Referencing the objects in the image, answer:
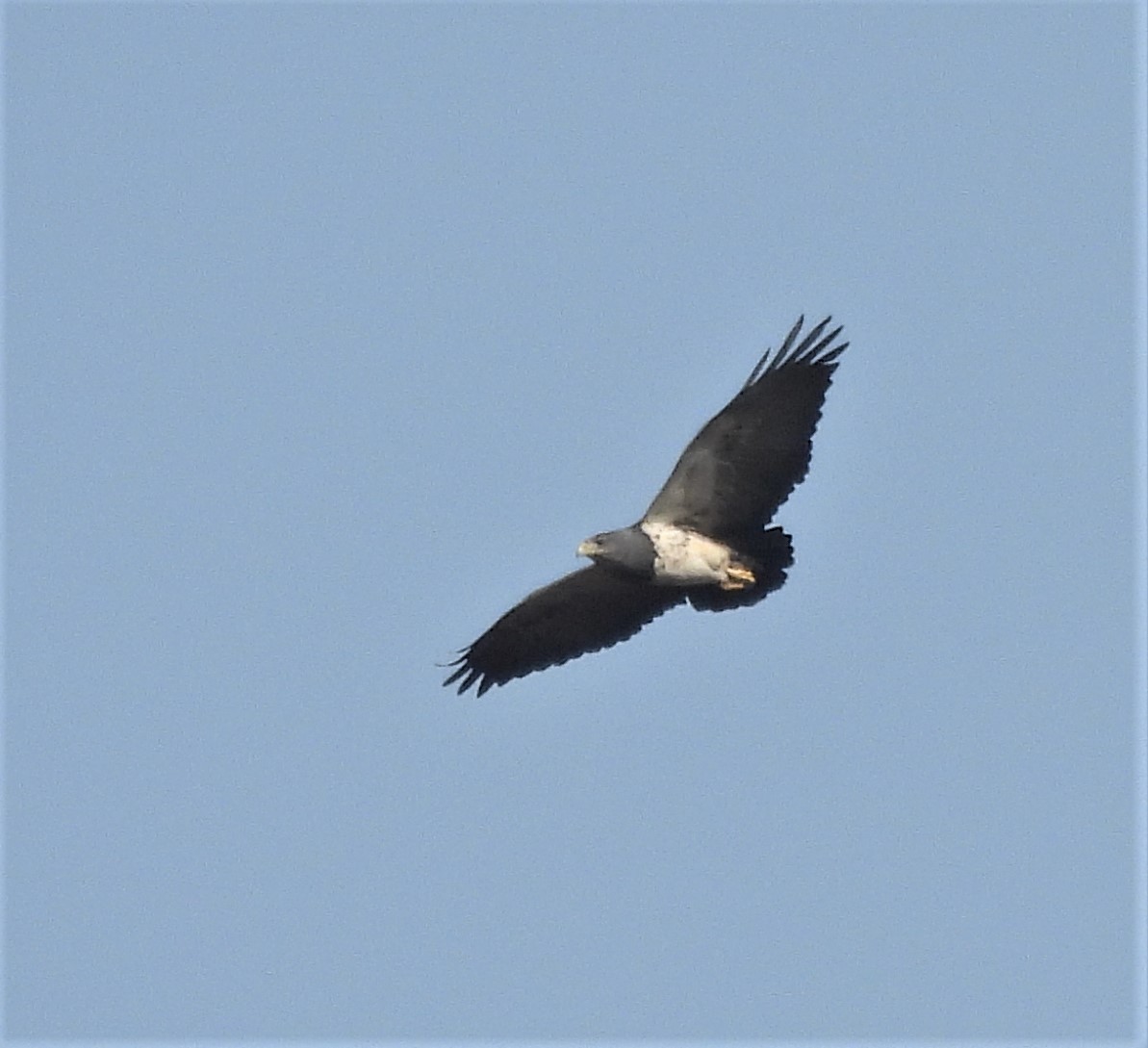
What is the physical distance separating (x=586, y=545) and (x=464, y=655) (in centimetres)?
270

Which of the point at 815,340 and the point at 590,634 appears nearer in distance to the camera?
the point at 815,340

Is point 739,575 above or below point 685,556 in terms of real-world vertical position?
below

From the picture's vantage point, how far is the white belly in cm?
2106

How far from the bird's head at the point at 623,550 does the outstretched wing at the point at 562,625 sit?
466mm

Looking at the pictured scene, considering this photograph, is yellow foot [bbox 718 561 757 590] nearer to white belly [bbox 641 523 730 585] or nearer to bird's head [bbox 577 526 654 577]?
white belly [bbox 641 523 730 585]

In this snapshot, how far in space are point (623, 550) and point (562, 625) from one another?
1.85 meters

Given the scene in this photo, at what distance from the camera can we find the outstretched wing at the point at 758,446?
2089 cm

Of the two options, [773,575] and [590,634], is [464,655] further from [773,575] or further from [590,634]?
[773,575]

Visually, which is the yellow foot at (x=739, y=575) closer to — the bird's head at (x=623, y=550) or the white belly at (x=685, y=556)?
the white belly at (x=685, y=556)

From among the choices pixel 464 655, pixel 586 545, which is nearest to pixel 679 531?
pixel 586 545

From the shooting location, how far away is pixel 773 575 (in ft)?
69.1

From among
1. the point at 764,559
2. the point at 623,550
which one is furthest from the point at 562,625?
the point at 764,559

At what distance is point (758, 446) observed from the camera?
20.9 meters

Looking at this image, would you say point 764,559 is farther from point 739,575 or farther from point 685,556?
point 685,556
